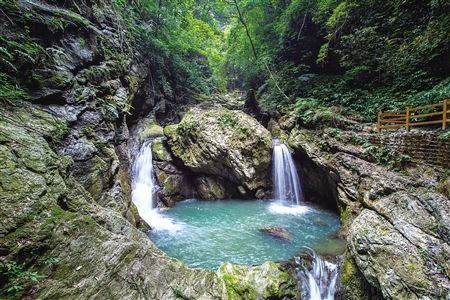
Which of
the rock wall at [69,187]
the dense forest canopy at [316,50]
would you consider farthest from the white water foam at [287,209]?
the rock wall at [69,187]

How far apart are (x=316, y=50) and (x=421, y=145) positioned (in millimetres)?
10732

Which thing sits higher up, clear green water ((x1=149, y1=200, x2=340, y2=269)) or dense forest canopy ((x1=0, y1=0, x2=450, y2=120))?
dense forest canopy ((x1=0, y1=0, x2=450, y2=120))

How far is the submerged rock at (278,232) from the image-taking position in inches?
302

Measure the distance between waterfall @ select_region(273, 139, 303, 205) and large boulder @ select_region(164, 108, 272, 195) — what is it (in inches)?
23.0

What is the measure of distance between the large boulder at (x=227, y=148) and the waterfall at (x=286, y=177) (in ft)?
1.92

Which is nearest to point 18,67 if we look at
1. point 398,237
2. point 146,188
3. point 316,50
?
point 146,188

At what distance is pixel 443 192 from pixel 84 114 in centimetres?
936

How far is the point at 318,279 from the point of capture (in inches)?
214

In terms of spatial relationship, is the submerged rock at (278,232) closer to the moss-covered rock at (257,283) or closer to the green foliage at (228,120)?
the moss-covered rock at (257,283)

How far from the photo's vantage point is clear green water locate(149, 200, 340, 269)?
6.70 meters

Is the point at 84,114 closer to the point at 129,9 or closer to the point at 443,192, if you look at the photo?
the point at 129,9

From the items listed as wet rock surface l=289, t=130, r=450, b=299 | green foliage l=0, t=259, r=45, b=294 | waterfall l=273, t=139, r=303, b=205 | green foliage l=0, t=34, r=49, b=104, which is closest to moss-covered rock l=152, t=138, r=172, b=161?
waterfall l=273, t=139, r=303, b=205

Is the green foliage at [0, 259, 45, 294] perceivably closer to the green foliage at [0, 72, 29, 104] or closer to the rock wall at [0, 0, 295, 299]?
the rock wall at [0, 0, 295, 299]

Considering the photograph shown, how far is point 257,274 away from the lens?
4.66m
